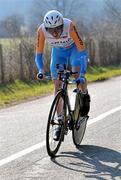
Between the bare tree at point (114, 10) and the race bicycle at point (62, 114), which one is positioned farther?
the bare tree at point (114, 10)

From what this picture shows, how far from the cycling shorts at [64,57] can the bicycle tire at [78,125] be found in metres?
0.45

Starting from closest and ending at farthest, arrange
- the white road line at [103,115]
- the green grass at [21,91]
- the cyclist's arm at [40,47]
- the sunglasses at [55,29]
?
the sunglasses at [55,29] → the cyclist's arm at [40,47] → the white road line at [103,115] → the green grass at [21,91]

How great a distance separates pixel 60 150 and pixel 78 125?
19.2 inches

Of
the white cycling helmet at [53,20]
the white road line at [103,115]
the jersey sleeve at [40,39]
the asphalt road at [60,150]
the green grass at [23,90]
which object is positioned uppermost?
the white cycling helmet at [53,20]

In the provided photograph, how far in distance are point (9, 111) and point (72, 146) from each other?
447 centimetres

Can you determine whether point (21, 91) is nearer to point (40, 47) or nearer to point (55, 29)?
point (40, 47)

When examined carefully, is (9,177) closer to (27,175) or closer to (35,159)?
(27,175)

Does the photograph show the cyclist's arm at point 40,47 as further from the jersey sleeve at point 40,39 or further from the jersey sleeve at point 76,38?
the jersey sleeve at point 76,38

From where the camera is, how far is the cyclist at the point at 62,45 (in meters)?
7.18

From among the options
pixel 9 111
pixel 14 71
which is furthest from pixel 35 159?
pixel 14 71

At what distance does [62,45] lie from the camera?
7605 mm

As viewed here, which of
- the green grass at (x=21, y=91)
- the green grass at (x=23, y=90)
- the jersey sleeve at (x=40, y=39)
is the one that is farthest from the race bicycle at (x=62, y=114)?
the green grass at (x=21, y=91)

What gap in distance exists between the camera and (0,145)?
26.4 ft

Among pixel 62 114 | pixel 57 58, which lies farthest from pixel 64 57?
pixel 62 114
